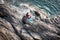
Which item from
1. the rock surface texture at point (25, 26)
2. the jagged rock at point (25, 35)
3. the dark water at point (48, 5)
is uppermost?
the dark water at point (48, 5)

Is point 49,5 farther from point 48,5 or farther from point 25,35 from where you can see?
point 25,35

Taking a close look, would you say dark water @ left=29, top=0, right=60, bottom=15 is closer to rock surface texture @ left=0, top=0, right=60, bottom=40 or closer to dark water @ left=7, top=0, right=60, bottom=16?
dark water @ left=7, top=0, right=60, bottom=16

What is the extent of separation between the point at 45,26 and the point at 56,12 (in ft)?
5.48

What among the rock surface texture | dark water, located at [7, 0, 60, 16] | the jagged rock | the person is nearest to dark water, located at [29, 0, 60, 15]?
dark water, located at [7, 0, 60, 16]

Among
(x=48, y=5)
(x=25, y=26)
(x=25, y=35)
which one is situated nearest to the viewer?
(x=25, y=35)

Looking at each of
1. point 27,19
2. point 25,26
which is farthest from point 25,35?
point 27,19

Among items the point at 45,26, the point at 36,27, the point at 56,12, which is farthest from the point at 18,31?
the point at 56,12

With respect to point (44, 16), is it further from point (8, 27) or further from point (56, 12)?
point (8, 27)

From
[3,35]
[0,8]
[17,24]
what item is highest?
[0,8]

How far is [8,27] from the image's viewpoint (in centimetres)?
673

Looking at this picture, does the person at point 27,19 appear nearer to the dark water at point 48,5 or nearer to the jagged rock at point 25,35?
the jagged rock at point 25,35

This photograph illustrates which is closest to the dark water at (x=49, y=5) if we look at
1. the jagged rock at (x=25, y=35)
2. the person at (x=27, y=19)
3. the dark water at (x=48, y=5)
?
the dark water at (x=48, y=5)

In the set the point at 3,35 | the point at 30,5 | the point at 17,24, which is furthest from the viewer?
the point at 30,5

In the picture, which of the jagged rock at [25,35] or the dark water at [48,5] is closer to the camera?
the jagged rock at [25,35]
